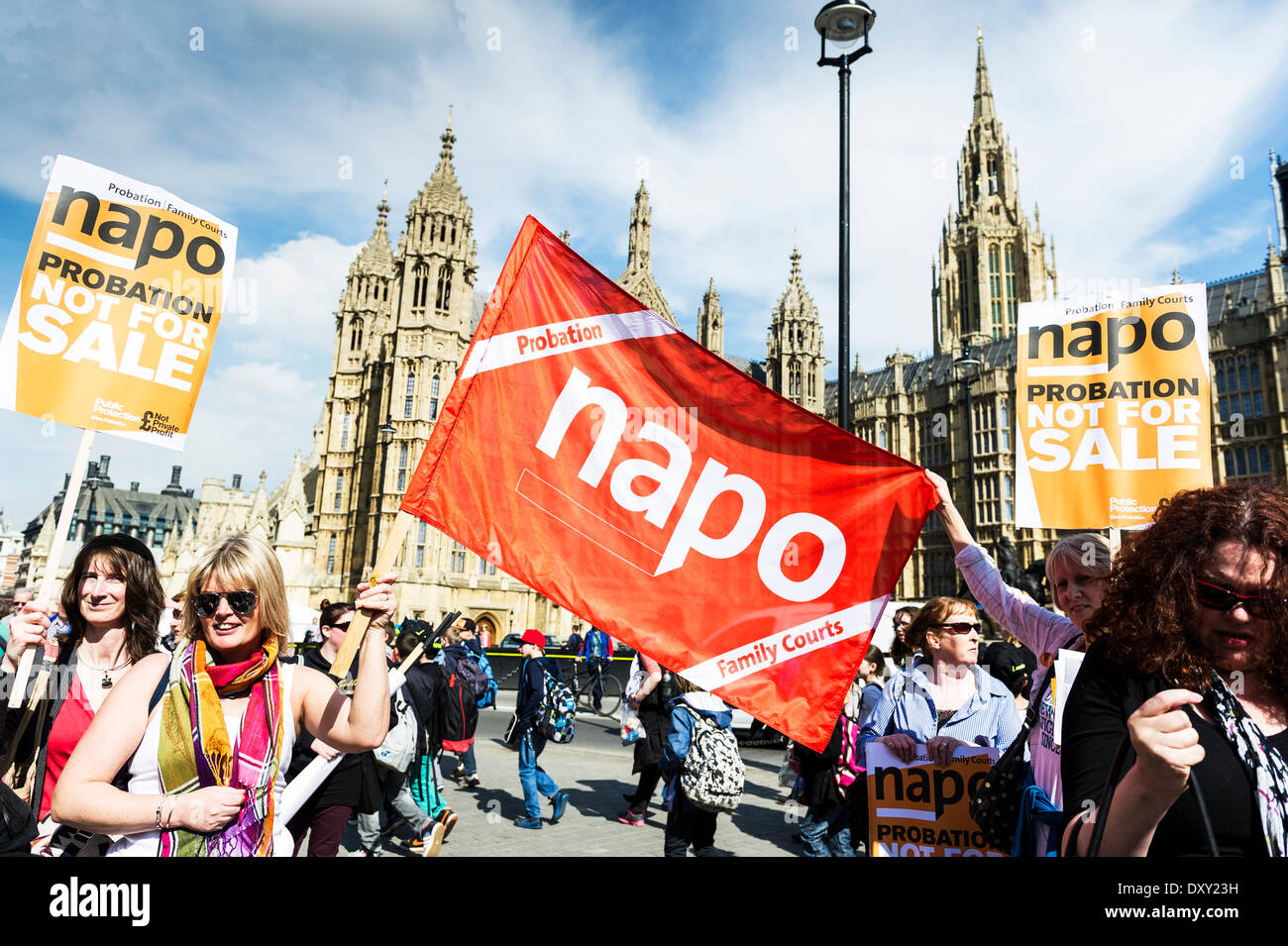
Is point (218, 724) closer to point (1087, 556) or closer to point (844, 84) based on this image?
point (1087, 556)

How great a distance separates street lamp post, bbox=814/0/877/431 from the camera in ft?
22.2

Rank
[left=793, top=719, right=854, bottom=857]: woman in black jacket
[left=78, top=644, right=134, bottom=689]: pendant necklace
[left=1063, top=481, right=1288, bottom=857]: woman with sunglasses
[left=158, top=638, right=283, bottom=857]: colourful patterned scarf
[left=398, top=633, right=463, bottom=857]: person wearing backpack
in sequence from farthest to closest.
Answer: [left=398, top=633, right=463, bottom=857]: person wearing backpack → [left=793, top=719, right=854, bottom=857]: woman in black jacket → [left=78, top=644, right=134, bottom=689]: pendant necklace → [left=158, top=638, right=283, bottom=857]: colourful patterned scarf → [left=1063, top=481, right=1288, bottom=857]: woman with sunglasses

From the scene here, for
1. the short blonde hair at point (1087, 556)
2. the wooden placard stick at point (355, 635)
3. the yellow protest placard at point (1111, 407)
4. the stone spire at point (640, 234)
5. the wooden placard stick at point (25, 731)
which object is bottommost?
the wooden placard stick at point (25, 731)

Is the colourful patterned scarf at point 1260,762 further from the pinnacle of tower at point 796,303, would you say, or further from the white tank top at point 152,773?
the pinnacle of tower at point 796,303

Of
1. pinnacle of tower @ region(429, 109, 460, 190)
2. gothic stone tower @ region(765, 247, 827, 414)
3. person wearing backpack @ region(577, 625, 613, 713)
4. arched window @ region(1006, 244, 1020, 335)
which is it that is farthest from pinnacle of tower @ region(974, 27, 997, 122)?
person wearing backpack @ region(577, 625, 613, 713)

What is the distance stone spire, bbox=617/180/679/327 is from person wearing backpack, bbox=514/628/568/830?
4248 centimetres

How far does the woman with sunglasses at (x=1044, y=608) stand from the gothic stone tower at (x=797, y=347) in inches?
2016

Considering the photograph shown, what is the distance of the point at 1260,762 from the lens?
1629 millimetres

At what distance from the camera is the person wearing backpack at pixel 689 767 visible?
515 centimetres

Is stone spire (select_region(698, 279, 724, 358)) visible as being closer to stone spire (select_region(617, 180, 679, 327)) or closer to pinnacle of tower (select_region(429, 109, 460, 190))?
stone spire (select_region(617, 180, 679, 327))

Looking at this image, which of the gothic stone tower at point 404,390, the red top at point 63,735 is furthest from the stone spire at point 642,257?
the red top at point 63,735

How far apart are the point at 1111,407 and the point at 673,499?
421 centimetres

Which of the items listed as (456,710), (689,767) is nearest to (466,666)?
(456,710)
